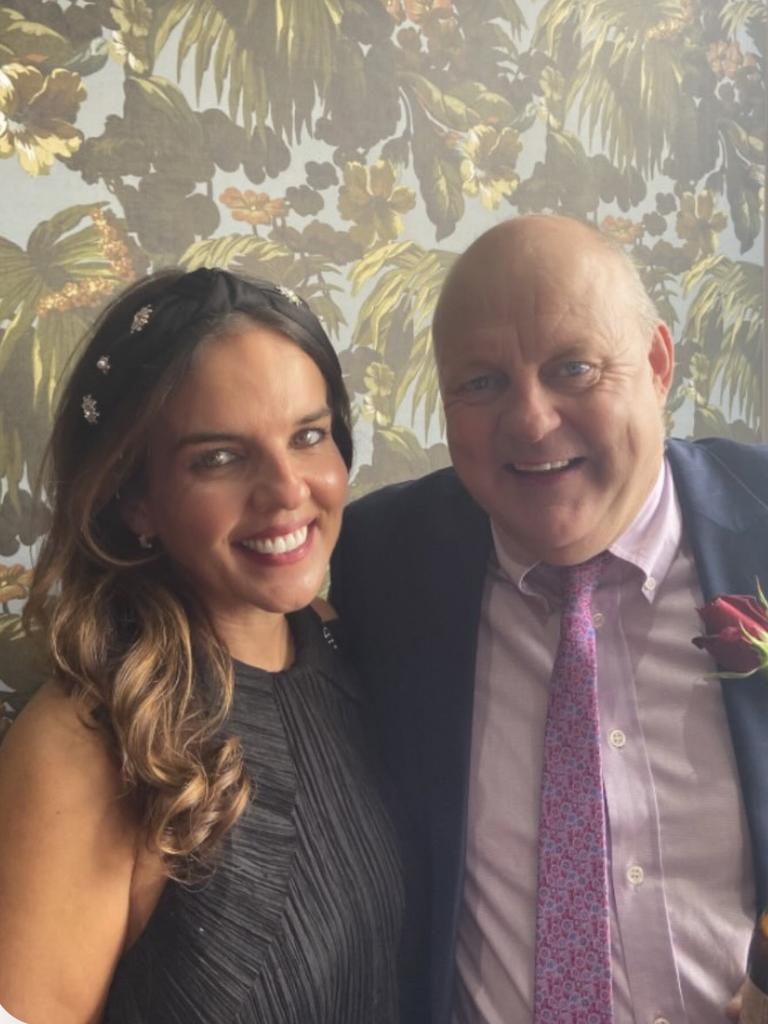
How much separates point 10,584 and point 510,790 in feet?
2.65

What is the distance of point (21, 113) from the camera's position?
59.2 inches

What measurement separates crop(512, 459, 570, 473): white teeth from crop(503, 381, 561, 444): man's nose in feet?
0.12

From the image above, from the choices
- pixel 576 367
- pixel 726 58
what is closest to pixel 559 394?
pixel 576 367

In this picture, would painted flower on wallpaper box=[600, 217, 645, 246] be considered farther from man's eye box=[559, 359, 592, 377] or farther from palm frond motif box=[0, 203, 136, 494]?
palm frond motif box=[0, 203, 136, 494]

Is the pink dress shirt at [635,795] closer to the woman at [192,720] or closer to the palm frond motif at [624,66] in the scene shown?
the woman at [192,720]

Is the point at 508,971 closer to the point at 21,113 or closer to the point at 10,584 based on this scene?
the point at 10,584

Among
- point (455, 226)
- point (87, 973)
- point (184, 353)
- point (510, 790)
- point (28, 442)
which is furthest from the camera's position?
point (455, 226)

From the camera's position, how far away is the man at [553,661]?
1.30m

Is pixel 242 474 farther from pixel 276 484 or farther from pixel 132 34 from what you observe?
pixel 132 34

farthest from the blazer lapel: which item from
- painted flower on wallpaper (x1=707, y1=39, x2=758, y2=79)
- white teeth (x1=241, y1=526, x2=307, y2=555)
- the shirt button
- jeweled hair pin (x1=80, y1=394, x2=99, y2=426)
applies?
painted flower on wallpaper (x1=707, y1=39, x2=758, y2=79)

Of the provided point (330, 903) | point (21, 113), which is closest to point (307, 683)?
point (330, 903)

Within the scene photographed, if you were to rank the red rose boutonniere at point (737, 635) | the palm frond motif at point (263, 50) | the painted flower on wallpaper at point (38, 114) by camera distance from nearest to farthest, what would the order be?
the red rose boutonniere at point (737, 635) → the painted flower on wallpaper at point (38, 114) → the palm frond motif at point (263, 50)

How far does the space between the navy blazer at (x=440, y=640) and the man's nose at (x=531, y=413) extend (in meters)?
0.23

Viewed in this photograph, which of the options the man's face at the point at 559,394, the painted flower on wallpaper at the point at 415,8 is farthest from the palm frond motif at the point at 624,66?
the man's face at the point at 559,394
